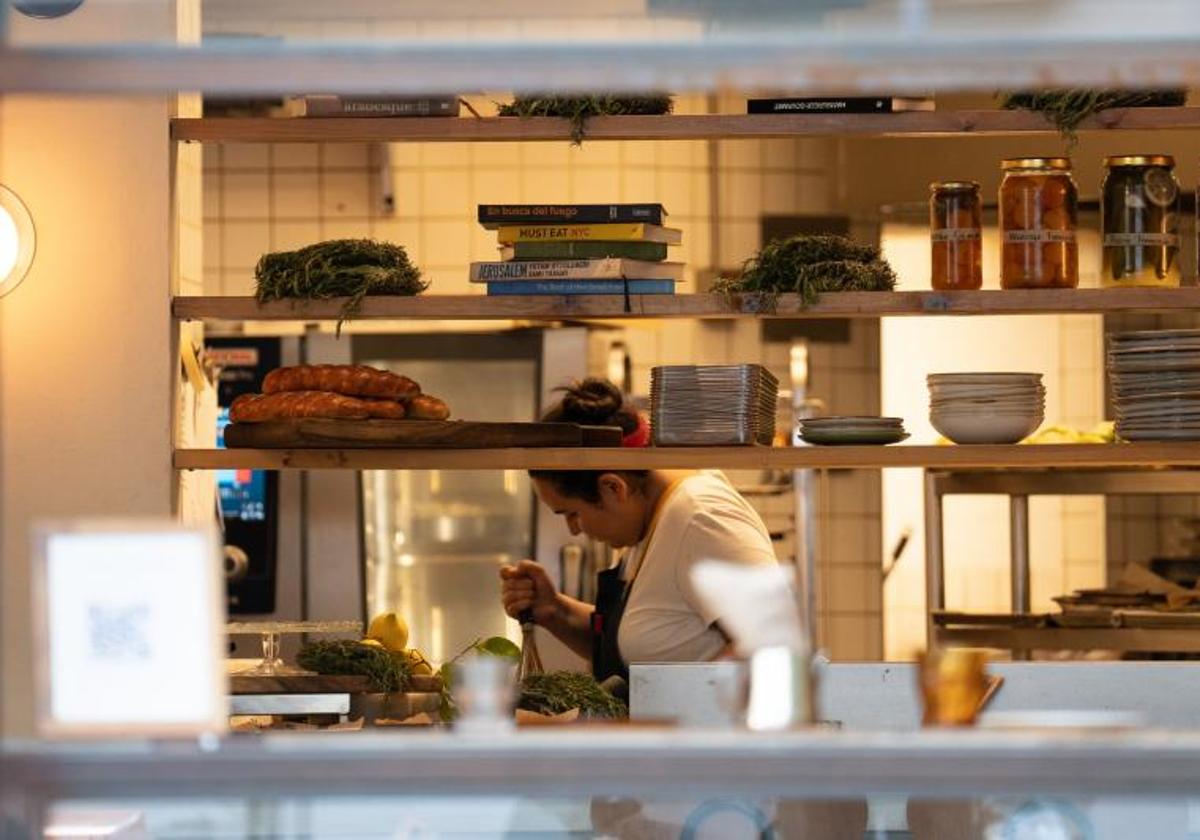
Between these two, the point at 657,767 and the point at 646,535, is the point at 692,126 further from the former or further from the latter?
the point at 657,767

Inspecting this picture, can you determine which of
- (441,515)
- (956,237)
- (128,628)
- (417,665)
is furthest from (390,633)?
(128,628)

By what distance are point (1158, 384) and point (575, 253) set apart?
1.20 meters

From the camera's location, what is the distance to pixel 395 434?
12.5ft

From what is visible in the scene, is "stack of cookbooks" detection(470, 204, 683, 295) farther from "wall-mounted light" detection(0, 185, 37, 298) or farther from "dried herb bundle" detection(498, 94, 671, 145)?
"wall-mounted light" detection(0, 185, 37, 298)

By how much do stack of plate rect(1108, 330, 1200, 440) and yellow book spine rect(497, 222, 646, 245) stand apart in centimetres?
99

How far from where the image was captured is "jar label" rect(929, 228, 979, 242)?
381 cm

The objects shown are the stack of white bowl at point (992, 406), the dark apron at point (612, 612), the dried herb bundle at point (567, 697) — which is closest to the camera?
the dried herb bundle at point (567, 697)

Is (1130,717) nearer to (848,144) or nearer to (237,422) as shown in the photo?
(237,422)

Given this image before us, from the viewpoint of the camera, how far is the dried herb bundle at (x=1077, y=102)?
3.67 m

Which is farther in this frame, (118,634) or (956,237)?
(956,237)

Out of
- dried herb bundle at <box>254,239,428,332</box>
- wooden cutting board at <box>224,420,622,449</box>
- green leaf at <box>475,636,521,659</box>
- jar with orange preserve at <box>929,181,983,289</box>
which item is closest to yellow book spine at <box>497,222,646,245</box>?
dried herb bundle at <box>254,239,428,332</box>

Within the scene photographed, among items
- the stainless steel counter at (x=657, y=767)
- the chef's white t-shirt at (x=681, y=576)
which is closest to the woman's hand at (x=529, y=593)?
the chef's white t-shirt at (x=681, y=576)

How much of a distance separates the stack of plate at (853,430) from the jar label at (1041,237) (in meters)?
0.44

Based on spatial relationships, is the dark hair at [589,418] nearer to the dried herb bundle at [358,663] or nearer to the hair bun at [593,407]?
the hair bun at [593,407]
